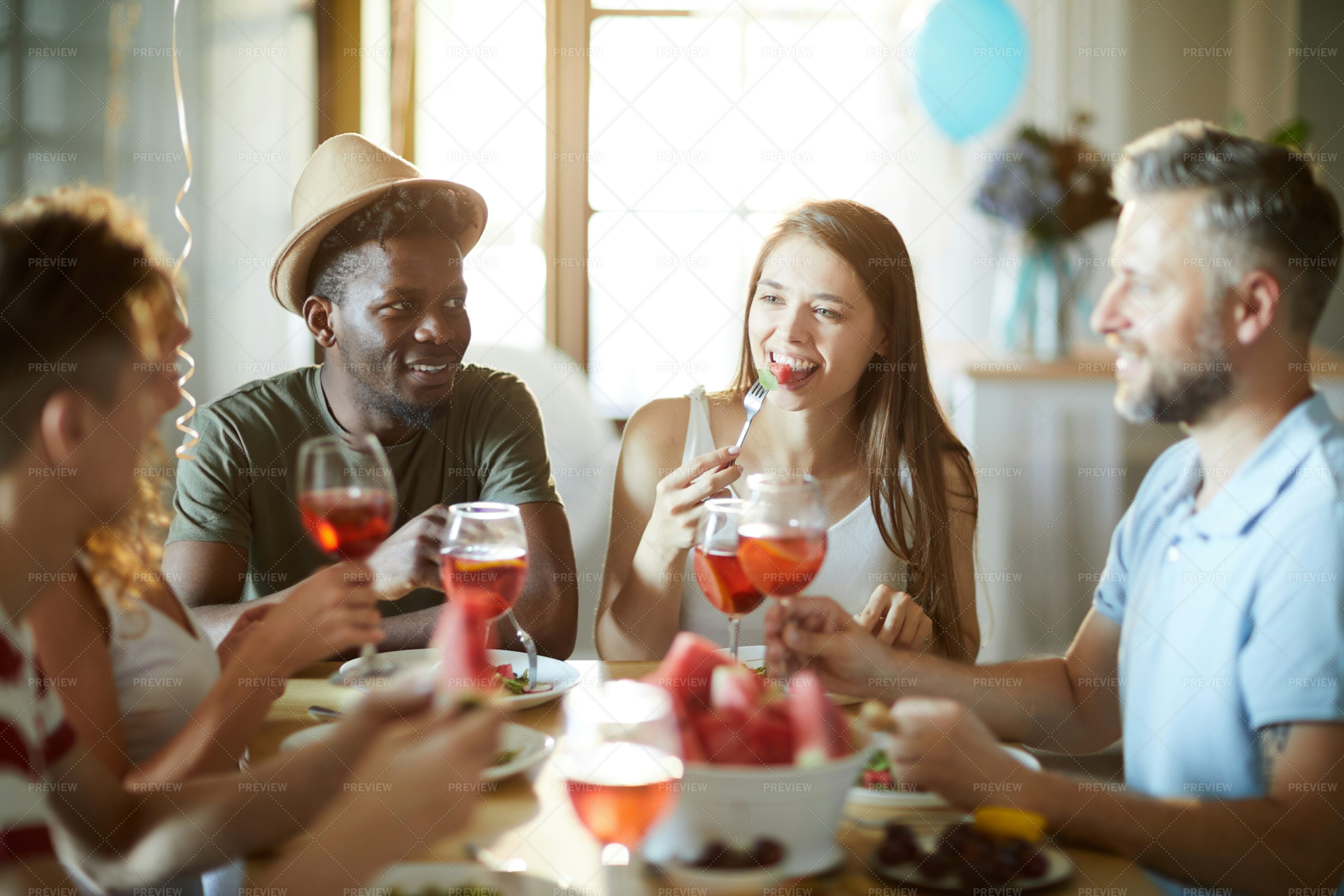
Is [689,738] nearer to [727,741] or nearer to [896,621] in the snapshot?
[727,741]

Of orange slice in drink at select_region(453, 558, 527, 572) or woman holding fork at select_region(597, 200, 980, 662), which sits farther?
woman holding fork at select_region(597, 200, 980, 662)

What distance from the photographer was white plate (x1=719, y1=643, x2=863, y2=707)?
1.21 metres

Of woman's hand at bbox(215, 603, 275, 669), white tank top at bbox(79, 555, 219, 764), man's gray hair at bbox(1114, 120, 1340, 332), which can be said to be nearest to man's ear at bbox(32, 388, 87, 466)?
white tank top at bbox(79, 555, 219, 764)

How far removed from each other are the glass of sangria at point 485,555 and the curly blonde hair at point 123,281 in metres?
0.30

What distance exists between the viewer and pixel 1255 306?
983 millimetres

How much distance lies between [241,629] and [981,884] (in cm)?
77

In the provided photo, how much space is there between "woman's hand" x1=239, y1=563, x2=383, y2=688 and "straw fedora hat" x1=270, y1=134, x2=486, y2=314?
0.91 metres

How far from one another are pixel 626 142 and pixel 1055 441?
153cm

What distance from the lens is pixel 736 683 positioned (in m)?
0.74

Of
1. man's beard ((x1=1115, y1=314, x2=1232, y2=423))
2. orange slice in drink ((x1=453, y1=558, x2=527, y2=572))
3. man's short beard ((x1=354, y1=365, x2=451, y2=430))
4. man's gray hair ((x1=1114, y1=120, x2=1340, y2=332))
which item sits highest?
man's gray hair ((x1=1114, y1=120, x2=1340, y2=332))

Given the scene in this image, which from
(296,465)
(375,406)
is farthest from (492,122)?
(296,465)

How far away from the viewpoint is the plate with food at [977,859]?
0.77 metres

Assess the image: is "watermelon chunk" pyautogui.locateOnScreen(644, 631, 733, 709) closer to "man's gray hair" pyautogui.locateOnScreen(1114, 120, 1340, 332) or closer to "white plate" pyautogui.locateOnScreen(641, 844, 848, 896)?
"white plate" pyautogui.locateOnScreen(641, 844, 848, 896)

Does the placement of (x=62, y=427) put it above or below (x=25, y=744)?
above
